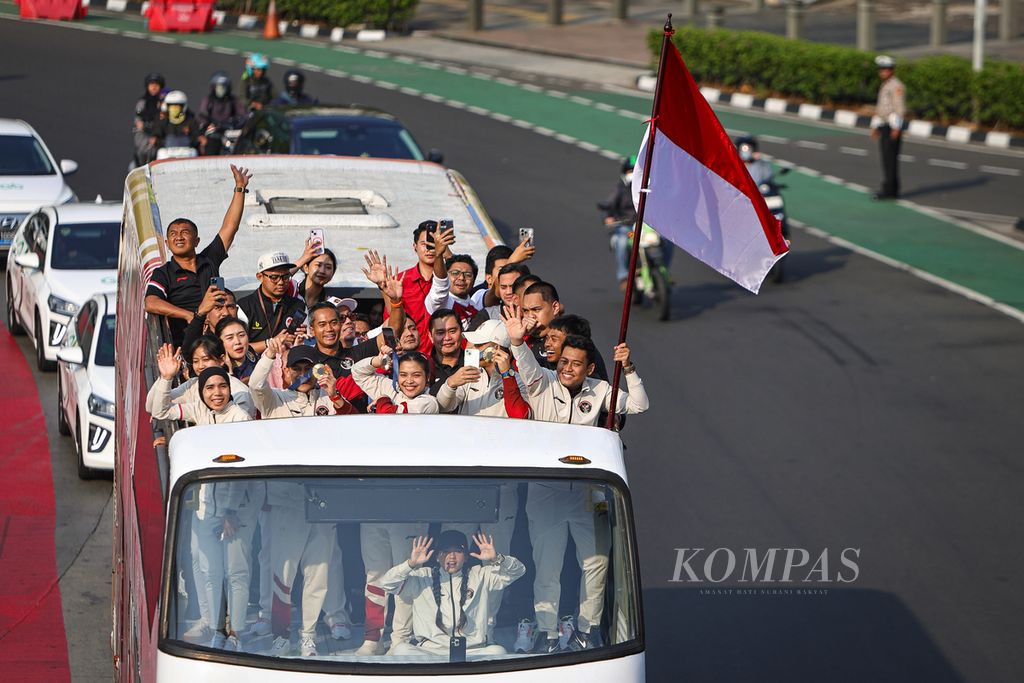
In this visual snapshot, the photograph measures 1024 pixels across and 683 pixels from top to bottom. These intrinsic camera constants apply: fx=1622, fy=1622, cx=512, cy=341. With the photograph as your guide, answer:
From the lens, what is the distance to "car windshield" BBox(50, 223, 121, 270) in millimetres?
16391

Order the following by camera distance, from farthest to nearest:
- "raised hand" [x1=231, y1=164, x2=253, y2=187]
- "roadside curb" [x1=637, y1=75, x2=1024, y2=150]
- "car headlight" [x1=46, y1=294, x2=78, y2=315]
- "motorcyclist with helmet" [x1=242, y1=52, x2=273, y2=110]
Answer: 1. "roadside curb" [x1=637, y1=75, x2=1024, y2=150]
2. "motorcyclist with helmet" [x1=242, y1=52, x2=273, y2=110]
3. "car headlight" [x1=46, y1=294, x2=78, y2=315]
4. "raised hand" [x1=231, y1=164, x2=253, y2=187]

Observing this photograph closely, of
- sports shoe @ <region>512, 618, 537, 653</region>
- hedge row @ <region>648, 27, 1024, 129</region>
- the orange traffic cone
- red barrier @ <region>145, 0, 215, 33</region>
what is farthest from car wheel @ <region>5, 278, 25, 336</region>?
red barrier @ <region>145, 0, 215, 33</region>

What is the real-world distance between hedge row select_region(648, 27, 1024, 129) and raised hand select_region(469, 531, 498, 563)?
81.3 feet

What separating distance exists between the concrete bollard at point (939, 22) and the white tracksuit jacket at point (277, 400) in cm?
3291

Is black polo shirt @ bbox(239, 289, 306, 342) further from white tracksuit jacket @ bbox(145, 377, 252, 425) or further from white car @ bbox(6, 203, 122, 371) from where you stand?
white car @ bbox(6, 203, 122, 371)

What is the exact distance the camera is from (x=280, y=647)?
234 inches

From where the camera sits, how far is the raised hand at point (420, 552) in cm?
613

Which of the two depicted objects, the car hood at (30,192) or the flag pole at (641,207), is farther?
the car hood at (30,192)

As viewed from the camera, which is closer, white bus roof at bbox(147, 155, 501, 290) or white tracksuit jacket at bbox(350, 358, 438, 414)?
white tracksuit jacket at bbox(350, 358, 438, 414)

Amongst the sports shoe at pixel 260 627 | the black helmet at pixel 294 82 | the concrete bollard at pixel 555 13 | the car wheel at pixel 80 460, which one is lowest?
A: the car wheel at pixel 80 460

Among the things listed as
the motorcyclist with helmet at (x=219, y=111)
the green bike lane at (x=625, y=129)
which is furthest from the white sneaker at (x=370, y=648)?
the motorcyclist with helmet at (x=219, y=111)

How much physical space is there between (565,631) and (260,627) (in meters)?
1.15

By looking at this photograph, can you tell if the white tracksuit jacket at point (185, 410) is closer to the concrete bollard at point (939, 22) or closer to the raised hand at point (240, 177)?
the raised hand at point (240, 177)

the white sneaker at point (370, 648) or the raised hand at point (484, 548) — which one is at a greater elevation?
the raised hand at point (484, 548)
